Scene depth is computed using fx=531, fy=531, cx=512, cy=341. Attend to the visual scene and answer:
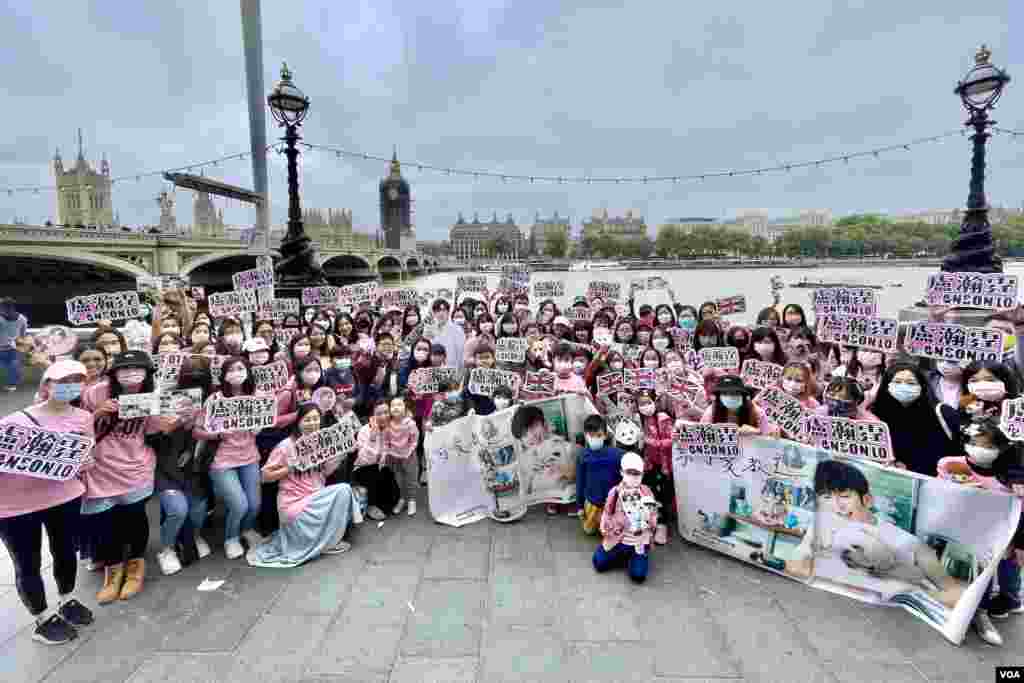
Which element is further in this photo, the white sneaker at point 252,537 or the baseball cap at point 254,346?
the baseball cap at point 254,346

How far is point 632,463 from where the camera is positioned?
386 centimetres

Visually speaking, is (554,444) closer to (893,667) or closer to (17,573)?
(893,667)

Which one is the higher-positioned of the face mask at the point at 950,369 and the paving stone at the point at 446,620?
the face mask at the point at 950,369

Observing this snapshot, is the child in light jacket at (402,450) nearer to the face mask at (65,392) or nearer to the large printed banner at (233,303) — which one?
the face mask at (65,392)

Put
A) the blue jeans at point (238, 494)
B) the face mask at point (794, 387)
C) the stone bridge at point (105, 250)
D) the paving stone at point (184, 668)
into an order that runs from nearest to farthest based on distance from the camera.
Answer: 1. the paving stone at point (184, 668)
2. the blue jeans at point (238, 494)
3. the face mask at point (794, 387)
4. the stone bridge at point (105, 250)

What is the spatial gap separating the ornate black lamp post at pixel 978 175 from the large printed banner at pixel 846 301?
10.1 ft

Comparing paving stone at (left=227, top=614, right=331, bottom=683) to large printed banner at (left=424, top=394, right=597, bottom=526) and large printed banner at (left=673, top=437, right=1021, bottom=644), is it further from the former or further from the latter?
large printed banner at (left=673, top=437, right=1021, bottom=644)

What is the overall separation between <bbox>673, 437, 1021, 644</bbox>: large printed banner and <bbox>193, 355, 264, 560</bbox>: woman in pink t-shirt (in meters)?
3.28

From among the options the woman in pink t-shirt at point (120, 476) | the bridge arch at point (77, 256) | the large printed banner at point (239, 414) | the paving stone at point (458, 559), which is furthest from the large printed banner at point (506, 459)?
the bridge arch at point (77, 256)

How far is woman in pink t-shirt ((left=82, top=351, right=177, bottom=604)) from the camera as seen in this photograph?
137 inches

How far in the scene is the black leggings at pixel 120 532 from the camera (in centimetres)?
355

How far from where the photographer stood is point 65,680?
2785 mm

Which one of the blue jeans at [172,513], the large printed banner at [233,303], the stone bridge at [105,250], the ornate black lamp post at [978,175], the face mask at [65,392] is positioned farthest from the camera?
the stone bridge at [105,250]

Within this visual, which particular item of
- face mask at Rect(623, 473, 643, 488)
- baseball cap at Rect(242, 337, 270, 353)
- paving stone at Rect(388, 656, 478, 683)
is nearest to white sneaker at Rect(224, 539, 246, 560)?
baseball cap at Rect(242, 337, 270, 353)
